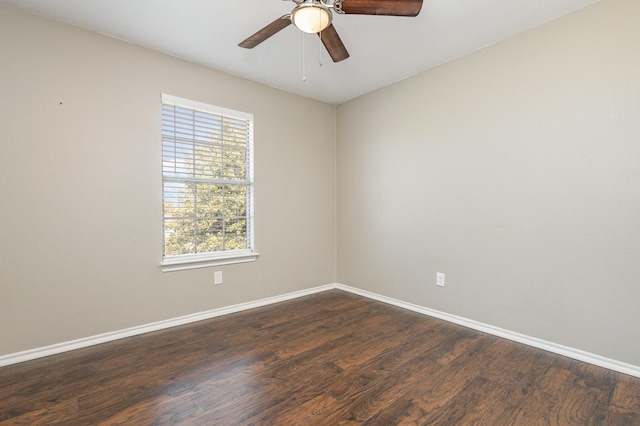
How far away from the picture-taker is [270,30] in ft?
6.17

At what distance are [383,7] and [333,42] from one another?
0.41 meters

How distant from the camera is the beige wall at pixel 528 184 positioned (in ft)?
6.38

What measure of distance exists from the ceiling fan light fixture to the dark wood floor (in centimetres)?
207

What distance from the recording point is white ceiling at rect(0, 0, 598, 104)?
2031mm

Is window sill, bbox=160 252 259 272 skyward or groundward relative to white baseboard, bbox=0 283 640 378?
skyward

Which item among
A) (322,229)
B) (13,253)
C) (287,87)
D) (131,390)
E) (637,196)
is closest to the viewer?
(131,390)

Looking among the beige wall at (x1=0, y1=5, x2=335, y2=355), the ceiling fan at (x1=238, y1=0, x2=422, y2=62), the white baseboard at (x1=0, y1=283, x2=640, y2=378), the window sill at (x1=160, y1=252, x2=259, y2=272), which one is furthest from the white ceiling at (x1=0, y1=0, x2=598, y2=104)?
the white baseboard at (x1=0, y1=283, x2=640, y2=378)

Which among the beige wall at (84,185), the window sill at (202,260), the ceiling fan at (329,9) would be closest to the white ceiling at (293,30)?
the beige wall at (84,185)

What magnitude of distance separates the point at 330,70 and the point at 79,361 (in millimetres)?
3193

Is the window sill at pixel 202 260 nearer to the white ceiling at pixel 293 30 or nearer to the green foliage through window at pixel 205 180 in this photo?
the green foliage through window at pixel 205 180

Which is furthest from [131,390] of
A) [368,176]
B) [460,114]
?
[460,114]

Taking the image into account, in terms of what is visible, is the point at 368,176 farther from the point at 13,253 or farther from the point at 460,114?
the point at 13,253

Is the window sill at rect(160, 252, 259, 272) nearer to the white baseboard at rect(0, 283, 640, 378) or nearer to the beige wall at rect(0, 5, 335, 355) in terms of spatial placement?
the beige wall at rect(0, 5, 335, 355)

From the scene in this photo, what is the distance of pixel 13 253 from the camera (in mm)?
2053
